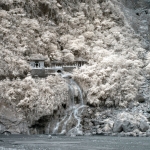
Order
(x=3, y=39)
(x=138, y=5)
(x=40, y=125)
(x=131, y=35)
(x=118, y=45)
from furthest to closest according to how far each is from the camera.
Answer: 1. (x=138, y=5)
2. (x=131, y=35)
3. (x=118, y=45)
4. (x=3, y=39)
5. (x=40, y=125)

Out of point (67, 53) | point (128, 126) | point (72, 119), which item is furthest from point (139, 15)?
point (128, 126)

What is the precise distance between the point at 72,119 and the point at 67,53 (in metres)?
17.2

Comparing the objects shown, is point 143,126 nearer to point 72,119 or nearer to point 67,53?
point 72,119

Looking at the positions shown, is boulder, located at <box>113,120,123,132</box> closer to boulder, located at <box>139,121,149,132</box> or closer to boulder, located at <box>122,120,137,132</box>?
boulder, located at <box>122,120,137,132</box>

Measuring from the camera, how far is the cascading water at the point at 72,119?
43.8 metres

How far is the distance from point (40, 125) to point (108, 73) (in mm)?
15864

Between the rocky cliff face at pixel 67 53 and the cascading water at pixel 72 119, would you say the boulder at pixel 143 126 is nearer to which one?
the rocky cliff face at pixel 67 53

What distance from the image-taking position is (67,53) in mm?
59375

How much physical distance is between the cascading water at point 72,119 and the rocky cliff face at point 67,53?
1.34 meters

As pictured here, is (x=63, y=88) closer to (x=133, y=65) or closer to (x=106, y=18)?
(x=133, y=65)

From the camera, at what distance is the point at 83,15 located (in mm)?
68625

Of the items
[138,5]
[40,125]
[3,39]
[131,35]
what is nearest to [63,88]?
[40,125]

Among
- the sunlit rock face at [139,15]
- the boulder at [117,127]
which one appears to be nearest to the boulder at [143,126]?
the boulder at [117,127]

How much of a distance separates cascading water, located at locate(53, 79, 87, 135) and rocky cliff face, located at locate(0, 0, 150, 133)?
1.34 meters
